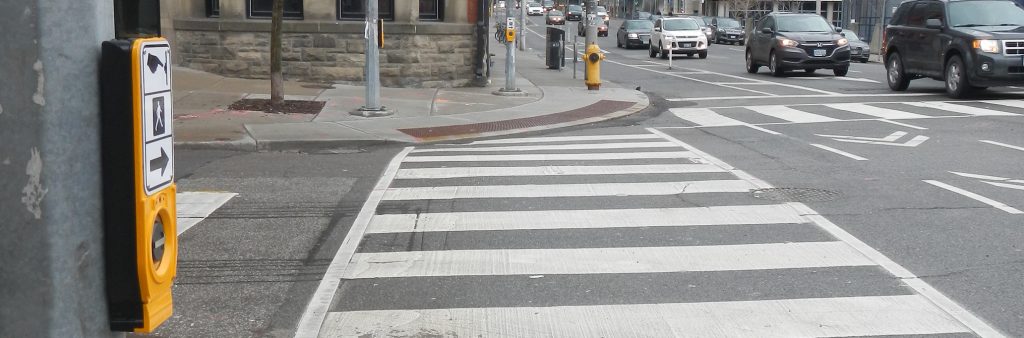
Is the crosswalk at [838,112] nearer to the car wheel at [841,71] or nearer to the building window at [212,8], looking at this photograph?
the car wheel at [841,71]

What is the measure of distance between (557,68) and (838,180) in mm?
20464

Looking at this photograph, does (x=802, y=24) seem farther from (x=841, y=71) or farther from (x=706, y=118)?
(x=706, y=118)

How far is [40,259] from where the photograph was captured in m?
2.58

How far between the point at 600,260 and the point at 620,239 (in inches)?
27.0

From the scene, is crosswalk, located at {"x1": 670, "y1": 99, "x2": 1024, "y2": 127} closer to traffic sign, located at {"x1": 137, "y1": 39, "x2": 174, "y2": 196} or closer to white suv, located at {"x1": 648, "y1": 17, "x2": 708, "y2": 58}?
traffic sign, located at {"x1": 137, "y1": 39, "x2": 174, "y2": 196}

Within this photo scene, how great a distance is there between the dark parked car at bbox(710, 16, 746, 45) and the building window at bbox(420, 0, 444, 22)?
129 feet

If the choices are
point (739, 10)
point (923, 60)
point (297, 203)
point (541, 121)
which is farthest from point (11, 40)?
point (739, 10)

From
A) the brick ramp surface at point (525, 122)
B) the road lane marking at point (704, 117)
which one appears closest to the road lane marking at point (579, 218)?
the brick ramp surface at point (525, 122)

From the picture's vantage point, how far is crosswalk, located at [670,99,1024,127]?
1644 cm

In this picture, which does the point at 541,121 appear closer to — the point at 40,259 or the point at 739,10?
the point at 40,259

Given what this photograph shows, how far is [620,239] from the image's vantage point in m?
7.53

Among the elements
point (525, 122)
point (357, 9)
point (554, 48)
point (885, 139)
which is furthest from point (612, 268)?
point (554, 48)

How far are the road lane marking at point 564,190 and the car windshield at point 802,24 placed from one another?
18465 millimetres

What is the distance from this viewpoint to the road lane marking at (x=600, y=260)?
6637mm
